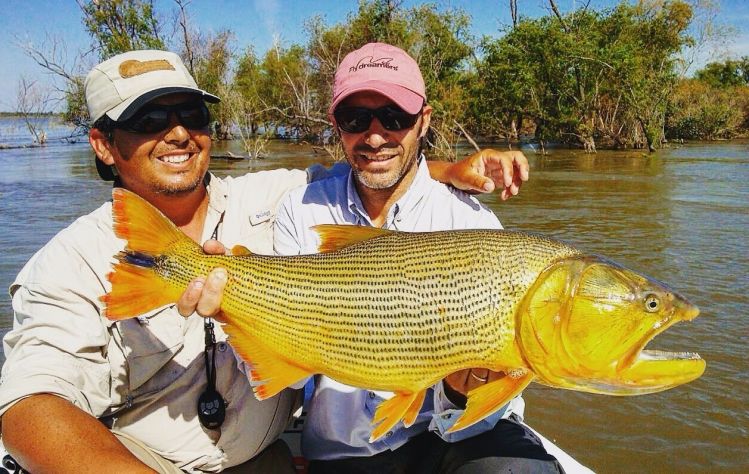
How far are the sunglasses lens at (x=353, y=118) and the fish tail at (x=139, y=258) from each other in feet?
3.81

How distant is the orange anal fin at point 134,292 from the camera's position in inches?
99.2

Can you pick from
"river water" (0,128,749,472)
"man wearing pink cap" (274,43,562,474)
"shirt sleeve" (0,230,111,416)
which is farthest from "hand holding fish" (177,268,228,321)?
"river water" (0,128,749,472)

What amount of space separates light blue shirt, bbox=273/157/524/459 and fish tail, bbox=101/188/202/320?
0.72m

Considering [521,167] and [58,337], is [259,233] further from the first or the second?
[521,167]

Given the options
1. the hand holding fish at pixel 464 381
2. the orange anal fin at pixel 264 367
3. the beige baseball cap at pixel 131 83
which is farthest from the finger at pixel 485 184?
the beige baseball cap at pixel 131 83

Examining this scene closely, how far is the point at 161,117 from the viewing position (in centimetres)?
330

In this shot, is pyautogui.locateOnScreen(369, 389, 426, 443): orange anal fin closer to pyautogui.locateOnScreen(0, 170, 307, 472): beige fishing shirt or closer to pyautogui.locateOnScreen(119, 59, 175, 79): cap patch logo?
pyautogui.locateOnScreen(0, 170, 307, 472): beige fishing shirt

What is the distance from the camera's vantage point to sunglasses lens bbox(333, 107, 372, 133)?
11.0 feet

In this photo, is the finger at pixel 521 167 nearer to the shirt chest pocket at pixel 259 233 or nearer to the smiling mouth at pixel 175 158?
the shirt chest pocket at pixel 259 233

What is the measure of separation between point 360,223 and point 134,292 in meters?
1.37

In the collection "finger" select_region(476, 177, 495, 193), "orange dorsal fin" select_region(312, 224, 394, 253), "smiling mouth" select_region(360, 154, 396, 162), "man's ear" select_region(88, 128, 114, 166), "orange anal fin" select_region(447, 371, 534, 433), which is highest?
"man's ear" select_region(88, 128, 114, 166)

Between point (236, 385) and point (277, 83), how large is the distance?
4839cm

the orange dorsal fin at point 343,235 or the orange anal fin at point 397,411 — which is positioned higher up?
the orange dorsal fin at point 343,235

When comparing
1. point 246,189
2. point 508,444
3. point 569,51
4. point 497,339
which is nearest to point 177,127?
point 246,189
